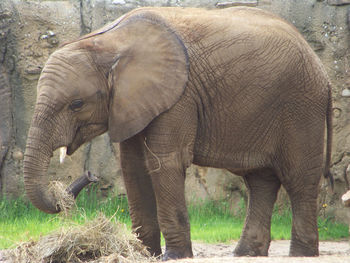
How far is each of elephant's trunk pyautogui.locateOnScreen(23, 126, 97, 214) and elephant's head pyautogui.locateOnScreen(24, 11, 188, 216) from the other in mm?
92

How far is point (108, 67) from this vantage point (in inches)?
216

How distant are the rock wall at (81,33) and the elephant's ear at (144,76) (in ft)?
10.2

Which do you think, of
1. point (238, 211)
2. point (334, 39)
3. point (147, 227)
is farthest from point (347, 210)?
point (147, 227)

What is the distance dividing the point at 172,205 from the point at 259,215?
1.27m

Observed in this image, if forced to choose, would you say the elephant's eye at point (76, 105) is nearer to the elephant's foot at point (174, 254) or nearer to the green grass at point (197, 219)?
the elephant's foot at point (174, 254)

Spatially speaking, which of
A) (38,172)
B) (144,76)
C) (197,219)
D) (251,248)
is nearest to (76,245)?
(38,172)

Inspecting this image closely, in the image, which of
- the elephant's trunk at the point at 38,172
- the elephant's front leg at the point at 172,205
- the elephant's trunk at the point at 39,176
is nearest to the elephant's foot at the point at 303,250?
the elephant's front leg at the point at 172,205

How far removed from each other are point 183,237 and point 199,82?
1.21m

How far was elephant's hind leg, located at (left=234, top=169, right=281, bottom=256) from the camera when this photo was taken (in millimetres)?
6461

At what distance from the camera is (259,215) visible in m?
6.51

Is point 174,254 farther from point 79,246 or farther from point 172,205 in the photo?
point 79,246

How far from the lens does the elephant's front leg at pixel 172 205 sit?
17.9ft

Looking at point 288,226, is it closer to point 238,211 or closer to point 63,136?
point 238,211

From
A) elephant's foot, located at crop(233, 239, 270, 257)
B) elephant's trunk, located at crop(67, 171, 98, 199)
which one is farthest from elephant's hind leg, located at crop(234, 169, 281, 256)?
elephant's trunk, located at crop(67, 171, 98, 199)
